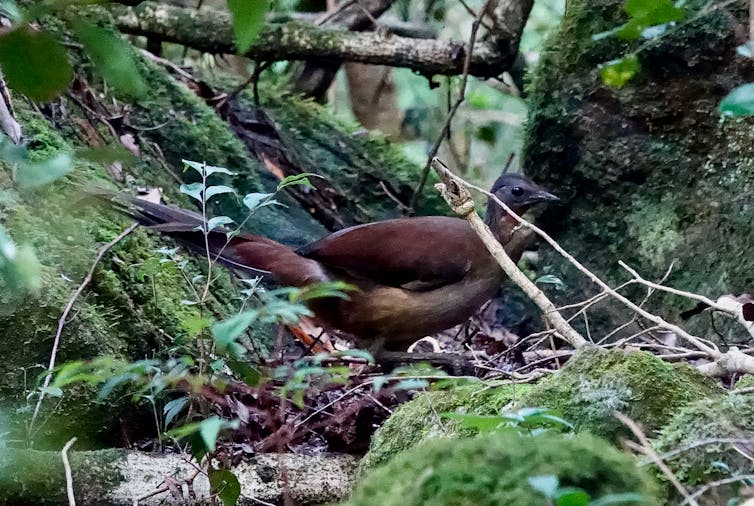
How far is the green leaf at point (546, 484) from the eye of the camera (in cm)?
113

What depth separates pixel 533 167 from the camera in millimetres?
5348

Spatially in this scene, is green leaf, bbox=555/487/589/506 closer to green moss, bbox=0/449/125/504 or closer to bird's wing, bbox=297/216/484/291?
green moss, bbox=0/449/125/504

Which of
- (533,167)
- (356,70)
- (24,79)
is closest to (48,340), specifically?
(24,79)

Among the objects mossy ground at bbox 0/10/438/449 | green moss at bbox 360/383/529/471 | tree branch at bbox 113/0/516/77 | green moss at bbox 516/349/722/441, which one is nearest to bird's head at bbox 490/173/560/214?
tree branch at bbox 113/0/516/77

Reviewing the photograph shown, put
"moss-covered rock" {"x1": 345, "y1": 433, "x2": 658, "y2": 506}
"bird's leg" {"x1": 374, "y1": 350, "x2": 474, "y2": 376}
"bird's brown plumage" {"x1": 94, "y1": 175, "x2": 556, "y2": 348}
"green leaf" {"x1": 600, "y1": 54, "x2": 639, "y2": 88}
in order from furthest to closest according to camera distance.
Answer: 1. "bird's brown plumage" {"x1": 94, "y1": 175, "x2": 556, "y2": 348}
2. "bird's leg" {"x1": 374, "y1": 350, "x2": 474, "y2": 376}
3. "green leaf" {"x1": 600, "y1": 54, "x2": 639, "y2": 88}
4. "moss-covered rock" {"x1": 345, "y1": 433, "x2": 658, "y2": 506}

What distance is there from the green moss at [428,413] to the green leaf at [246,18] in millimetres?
1706

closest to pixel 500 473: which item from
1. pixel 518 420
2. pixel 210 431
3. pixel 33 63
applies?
pixel 518 420

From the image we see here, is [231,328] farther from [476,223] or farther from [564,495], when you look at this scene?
[476,223]

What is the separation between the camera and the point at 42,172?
1.11 metres

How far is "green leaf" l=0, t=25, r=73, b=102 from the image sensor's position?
1051mm

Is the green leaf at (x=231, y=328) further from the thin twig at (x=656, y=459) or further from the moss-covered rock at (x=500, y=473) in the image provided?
the thin twig at (x=656, y=459)

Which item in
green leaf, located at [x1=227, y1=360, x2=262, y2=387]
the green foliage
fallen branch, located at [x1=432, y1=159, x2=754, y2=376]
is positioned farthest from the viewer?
fallen branch, located at [x1=432, y1=159, x2=754, y2=376]

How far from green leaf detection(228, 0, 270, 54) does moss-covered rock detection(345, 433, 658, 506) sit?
644mm

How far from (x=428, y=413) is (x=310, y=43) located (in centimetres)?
375
